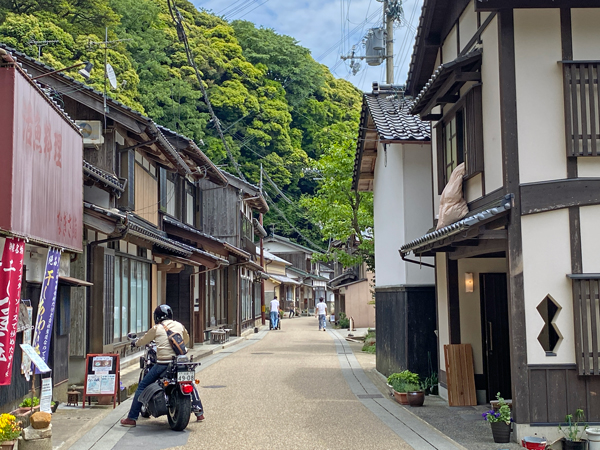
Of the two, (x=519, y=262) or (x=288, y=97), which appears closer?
(x=519, y=262)

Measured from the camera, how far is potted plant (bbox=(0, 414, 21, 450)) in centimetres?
644

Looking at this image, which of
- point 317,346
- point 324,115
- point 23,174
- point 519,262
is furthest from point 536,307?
point 324,115

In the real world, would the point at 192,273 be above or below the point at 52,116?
below

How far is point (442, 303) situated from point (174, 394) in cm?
559

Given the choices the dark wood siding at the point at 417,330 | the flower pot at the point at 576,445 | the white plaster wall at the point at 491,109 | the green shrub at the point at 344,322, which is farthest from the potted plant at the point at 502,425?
the green shrub at the point at 344,322

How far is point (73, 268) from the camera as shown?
12469 mm

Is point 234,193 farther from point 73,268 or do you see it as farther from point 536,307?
point 536,307

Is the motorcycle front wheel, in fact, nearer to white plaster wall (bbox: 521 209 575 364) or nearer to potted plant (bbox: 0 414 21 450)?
potted plant (bbox: 0 414 21 450)

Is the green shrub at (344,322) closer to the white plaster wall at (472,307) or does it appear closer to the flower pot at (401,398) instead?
the flower pot at (401,398)

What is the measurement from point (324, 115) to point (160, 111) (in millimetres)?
19799

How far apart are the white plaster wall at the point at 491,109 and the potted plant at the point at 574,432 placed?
316 centimetres

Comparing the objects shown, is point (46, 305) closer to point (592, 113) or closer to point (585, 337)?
point (585, 337)

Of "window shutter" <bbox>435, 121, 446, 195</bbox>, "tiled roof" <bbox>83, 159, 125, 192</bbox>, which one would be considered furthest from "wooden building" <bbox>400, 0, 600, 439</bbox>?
"tiled roof" <bbox>83, 159, 125, 192</bbox>

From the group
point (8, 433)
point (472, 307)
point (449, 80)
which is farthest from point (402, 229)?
point (8, 433)
